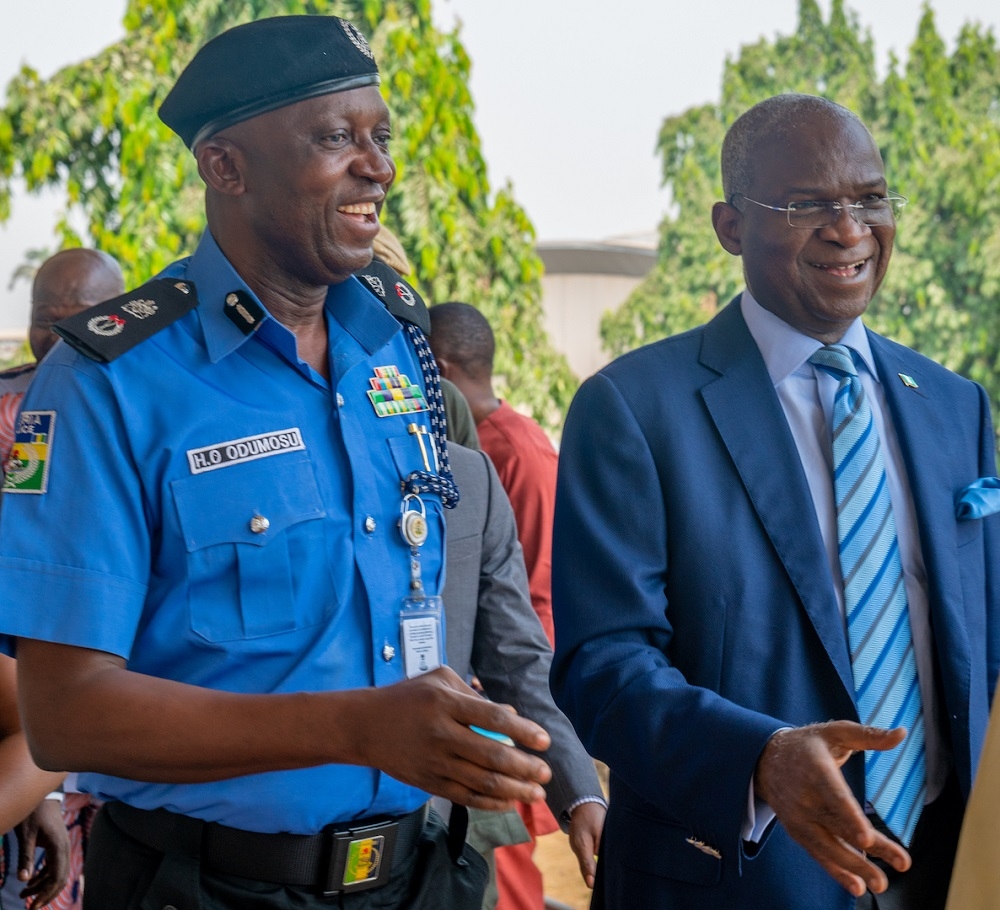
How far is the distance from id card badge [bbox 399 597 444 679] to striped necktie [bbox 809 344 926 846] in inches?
24.4

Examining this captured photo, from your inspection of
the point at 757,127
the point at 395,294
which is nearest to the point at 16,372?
the point at 395,294

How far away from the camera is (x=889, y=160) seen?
10242 mm

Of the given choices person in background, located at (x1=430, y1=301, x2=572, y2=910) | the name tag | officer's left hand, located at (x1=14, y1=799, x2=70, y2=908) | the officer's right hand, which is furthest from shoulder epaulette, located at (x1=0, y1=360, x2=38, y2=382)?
the officer's right hand

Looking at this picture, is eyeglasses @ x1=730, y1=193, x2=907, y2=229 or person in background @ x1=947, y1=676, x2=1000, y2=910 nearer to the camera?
person in background @ x1=947, y1=676, x2=1000, y2=910

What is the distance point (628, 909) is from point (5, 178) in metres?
6.36

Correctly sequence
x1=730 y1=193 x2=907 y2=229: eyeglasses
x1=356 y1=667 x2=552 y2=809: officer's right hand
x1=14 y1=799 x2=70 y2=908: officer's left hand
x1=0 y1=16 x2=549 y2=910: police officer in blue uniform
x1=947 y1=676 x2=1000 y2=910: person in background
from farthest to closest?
x1=14 y1=799 x2=70 y2=908: officer's left hand, x1=730 y1=193 x2=907 y2=229: eyeglasses, x1=0 y1=16 x2=549 y2=910: police officer in blue uniform, x1=356 y1=667 x2=552 y2=809: officer's right hand, x1=947 y1=676 x2=1000 y2=910: person in background

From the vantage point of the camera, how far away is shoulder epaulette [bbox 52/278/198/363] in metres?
1.63

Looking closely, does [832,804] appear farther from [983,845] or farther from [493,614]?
[493,614]

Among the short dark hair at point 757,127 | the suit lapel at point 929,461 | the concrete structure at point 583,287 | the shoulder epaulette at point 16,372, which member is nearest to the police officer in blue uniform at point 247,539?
the short dark hair at point 757,127

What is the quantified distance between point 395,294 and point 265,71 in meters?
0.48

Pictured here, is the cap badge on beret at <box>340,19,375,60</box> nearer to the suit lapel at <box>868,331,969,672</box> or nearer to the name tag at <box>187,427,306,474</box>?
the name tag at <box>187,427,306,474</box>

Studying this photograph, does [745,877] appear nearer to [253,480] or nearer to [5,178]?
[253,480]

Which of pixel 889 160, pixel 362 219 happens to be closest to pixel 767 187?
pixel 362 219

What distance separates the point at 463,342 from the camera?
4469 millimetres
